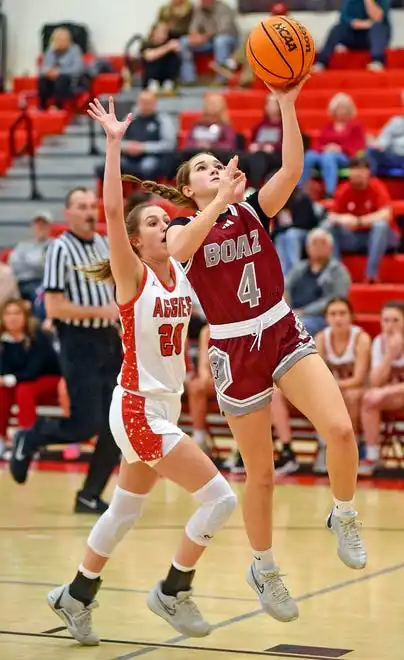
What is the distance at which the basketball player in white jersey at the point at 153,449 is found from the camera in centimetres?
581

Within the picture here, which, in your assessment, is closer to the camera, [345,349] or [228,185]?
[228,185]

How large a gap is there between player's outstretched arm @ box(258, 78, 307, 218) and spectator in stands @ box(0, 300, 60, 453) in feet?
21.5

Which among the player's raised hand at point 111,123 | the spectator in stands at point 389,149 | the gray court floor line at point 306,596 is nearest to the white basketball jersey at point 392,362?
the gray court floor line at point 306,596

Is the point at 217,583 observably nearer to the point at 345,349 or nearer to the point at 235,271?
the point at 235,271

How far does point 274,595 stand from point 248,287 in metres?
1.30

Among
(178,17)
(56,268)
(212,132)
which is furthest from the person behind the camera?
(178,17)

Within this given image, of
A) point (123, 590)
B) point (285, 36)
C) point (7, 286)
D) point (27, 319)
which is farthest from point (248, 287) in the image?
point (7, 286)

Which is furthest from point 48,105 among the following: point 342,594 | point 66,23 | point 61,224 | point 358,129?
point 342,594

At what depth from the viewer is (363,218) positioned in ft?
42.8

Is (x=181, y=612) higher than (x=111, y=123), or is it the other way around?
(x=111, y=123)

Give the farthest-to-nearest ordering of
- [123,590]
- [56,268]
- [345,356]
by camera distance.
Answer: [345,356]
[56,268]
[123,590]

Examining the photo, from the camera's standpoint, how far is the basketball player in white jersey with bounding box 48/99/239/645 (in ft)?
19.1

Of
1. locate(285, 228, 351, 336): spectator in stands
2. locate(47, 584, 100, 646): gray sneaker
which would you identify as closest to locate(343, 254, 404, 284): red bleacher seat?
locate(285, 228, 351, 336): spectator in stands

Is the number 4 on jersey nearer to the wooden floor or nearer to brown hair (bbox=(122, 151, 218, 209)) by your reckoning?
brown hair (bbox=(122, 151, 218, 209))
